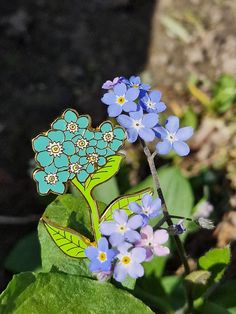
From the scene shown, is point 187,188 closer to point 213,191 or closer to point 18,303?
point 213,191

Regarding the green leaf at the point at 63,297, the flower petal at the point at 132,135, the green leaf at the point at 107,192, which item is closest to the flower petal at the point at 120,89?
the flower petal at the point at 132,135

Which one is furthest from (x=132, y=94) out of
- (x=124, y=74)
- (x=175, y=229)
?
(x=124, y=74)

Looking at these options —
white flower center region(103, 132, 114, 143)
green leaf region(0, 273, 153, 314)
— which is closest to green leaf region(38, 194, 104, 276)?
green leaf region(0, 273, 153, 314)

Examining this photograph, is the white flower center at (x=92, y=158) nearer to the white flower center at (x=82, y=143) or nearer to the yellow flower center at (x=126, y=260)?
the white flower center at (x=82, y=143)

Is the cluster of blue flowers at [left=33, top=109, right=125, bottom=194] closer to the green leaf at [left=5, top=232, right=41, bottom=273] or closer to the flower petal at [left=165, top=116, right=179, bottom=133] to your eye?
the flower petal at [left=165, top=116, right=179, bottom=133]

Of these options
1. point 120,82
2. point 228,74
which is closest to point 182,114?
point 228,74

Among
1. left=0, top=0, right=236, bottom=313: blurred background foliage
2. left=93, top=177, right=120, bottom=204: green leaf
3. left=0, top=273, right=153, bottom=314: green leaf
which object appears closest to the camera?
left=0, top=273, right=153, bottom=314: green leaf
